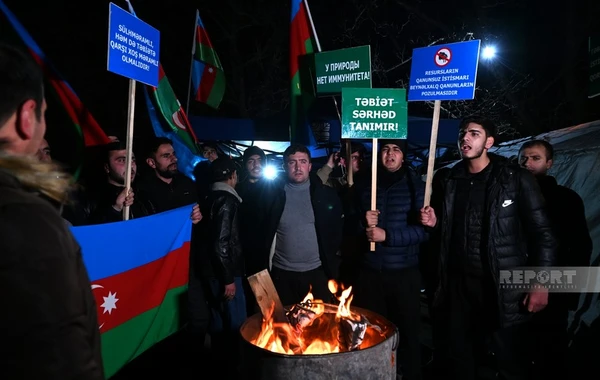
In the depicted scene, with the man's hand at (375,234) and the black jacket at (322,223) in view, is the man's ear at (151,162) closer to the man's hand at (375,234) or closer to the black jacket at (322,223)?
the black jacket at (322,223)

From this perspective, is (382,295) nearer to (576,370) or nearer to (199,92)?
(576,370)

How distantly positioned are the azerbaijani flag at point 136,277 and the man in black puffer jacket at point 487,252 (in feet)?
8.71

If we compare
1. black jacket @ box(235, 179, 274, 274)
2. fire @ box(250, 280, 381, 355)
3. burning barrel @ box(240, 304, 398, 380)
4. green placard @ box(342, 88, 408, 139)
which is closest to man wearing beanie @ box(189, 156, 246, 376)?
black jacket @ box(235, 179, 274, 274)

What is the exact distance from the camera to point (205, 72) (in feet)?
33.0

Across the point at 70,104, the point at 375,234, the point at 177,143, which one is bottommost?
the point at 375,234

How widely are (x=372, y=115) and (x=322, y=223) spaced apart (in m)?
1.34

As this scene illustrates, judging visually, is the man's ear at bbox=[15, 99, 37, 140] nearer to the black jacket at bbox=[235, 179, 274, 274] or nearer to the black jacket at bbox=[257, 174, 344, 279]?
the black jacket at bbox=[257, 174, 344, 279]

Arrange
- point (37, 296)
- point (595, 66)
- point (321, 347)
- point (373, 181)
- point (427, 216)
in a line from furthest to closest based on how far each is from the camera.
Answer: point (595, 66)
point (373, 181)
point (427, 216)
point (321, 347)
point (37, 296)

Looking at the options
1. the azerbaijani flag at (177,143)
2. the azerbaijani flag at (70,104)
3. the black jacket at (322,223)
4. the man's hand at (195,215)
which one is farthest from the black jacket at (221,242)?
the azerbaijani flag at (70,104)

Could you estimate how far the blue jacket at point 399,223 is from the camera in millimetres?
4809

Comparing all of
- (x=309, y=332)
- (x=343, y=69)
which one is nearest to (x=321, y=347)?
(x=309, y=332)

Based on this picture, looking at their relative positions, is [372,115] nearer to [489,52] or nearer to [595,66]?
[595,66]

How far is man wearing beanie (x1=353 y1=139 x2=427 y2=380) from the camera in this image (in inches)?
186

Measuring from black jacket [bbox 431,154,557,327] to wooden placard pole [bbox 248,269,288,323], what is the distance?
2.00 meters
